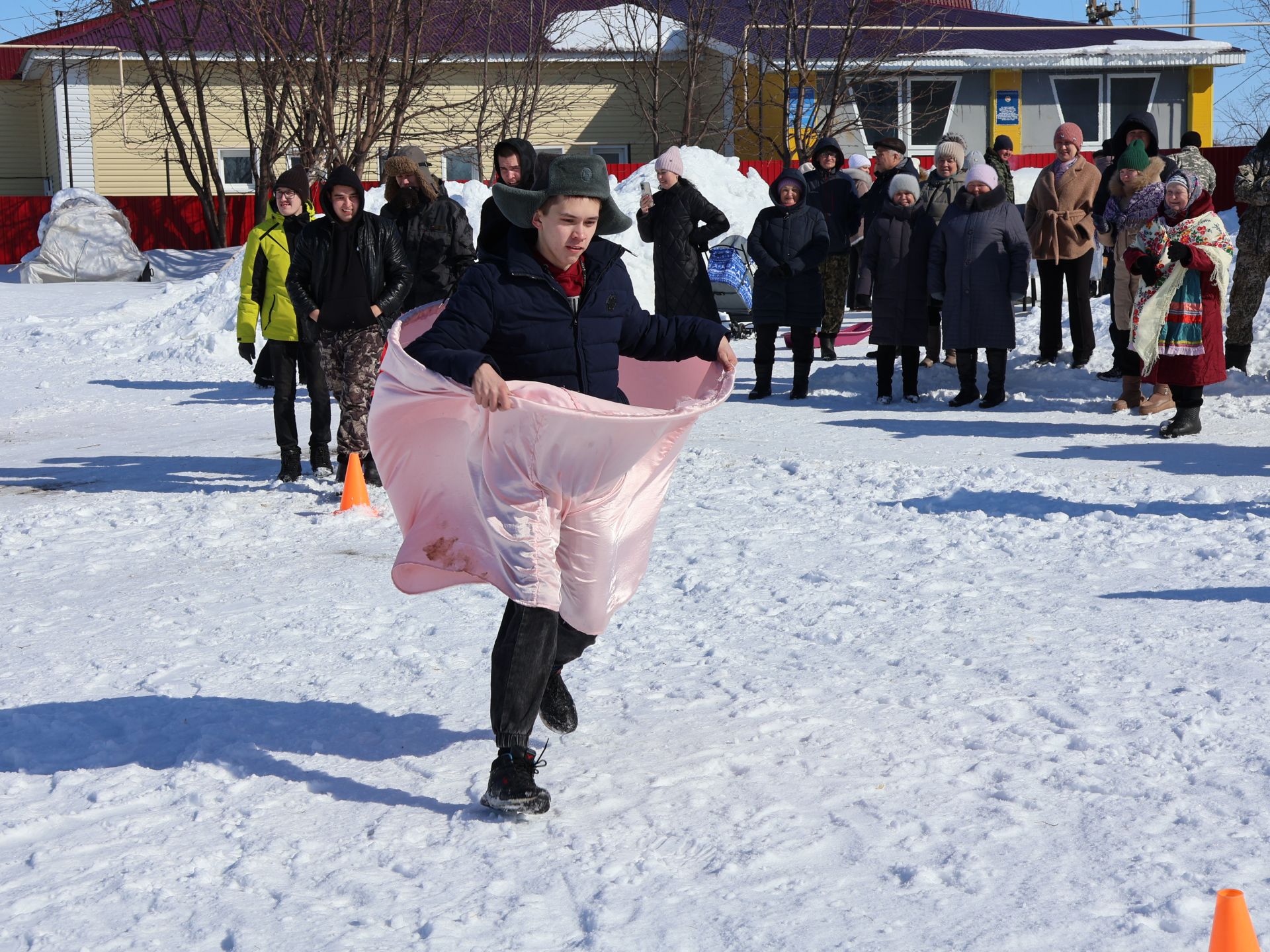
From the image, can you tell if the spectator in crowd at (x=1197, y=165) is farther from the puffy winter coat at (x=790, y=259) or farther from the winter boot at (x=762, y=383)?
the winter boot at (x=762, y=383)

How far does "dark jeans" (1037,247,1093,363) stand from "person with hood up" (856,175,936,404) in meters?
1.28

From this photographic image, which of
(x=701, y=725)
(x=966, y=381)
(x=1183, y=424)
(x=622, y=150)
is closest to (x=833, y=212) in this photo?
(x=966, y=381)

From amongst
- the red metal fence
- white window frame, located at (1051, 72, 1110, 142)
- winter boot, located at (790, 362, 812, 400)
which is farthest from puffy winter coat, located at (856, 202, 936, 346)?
white window frame, located at (1051, 72, 1110, 142)

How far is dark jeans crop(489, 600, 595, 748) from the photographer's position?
12.7 feet

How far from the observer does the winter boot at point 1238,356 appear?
11.8 metres

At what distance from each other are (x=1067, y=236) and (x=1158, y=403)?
211cm

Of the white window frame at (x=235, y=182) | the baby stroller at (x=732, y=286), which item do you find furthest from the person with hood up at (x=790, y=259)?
the white window frame at (x=235, y=182)

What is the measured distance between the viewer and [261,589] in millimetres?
6594

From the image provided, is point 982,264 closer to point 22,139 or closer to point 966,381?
point 966,381

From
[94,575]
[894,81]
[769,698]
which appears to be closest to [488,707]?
[769,698]

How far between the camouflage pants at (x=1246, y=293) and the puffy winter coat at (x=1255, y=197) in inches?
3.2

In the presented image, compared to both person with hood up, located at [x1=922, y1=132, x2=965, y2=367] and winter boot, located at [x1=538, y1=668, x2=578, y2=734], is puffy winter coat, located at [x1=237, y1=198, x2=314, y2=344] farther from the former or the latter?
person with hood up, located at [x1=922, y1=132, x2=965, y2=367]

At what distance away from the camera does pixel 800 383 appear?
40.2ft

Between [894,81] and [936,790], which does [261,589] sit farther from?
[894,81]
